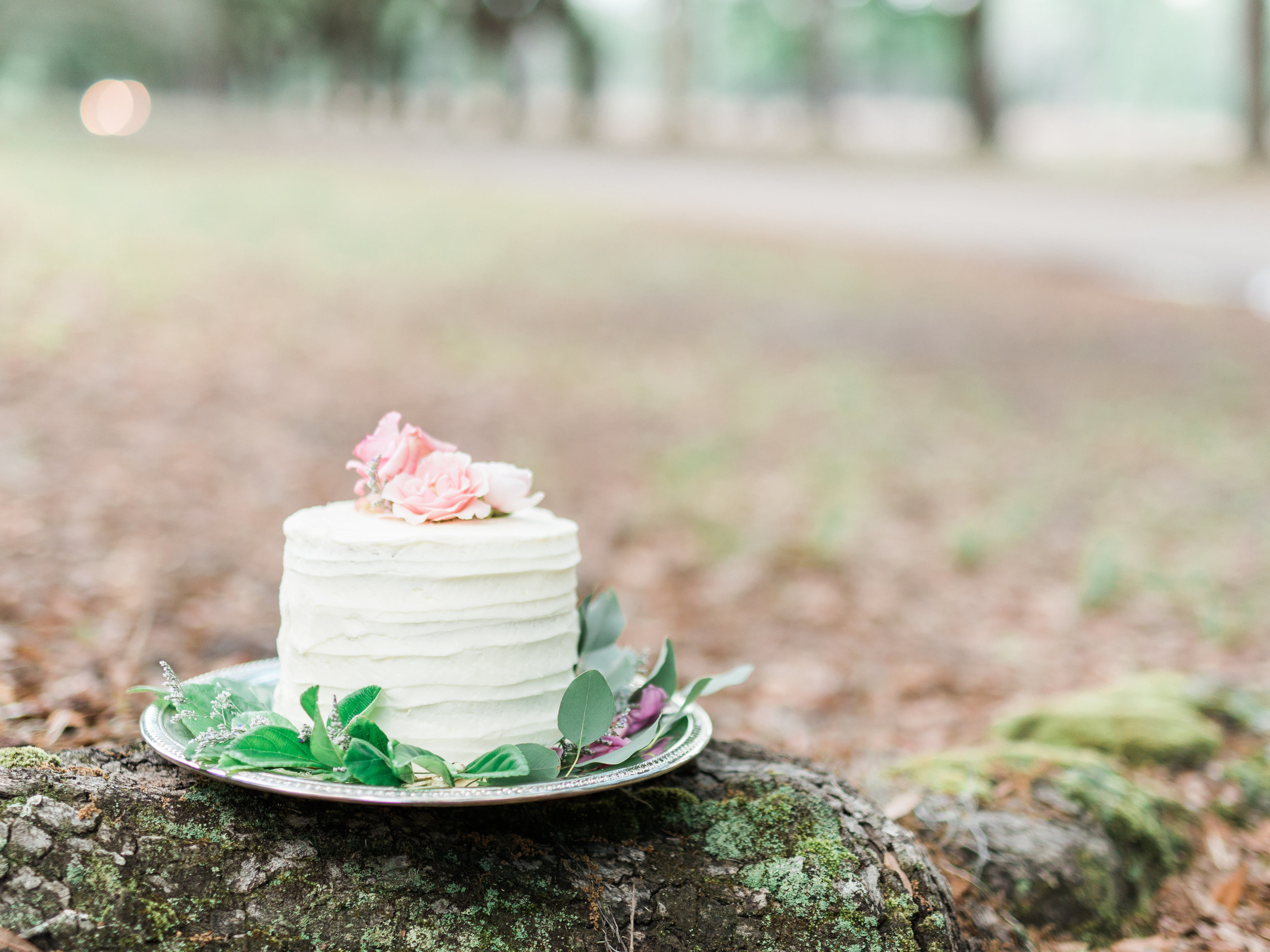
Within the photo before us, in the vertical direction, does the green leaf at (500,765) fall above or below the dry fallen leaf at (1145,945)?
above

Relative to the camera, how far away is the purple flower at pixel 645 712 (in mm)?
2447

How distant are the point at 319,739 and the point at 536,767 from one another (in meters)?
0.43

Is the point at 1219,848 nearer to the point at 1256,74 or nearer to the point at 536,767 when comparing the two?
the point at 536,767

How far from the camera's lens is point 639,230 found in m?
18.4

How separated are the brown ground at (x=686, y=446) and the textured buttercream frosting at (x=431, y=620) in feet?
3.70

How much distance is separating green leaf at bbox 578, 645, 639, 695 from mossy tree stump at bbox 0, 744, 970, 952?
0.27 m

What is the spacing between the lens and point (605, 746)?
2.32 m

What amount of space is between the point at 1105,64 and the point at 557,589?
92.2m

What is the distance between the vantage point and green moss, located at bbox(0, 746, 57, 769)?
2.28 meters

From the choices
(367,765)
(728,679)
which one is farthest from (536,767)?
(728,679)

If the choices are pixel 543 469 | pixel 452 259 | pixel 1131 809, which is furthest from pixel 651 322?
pixel 1131 809

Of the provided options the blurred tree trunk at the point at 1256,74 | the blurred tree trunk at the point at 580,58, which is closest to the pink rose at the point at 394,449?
the blurred tree trunk at the point at 1256,74

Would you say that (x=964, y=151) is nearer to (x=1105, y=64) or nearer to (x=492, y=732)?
(x=492, y=732)

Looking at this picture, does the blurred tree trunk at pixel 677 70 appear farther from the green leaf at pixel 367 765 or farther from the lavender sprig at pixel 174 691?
the green leaf at pixel 367 765
